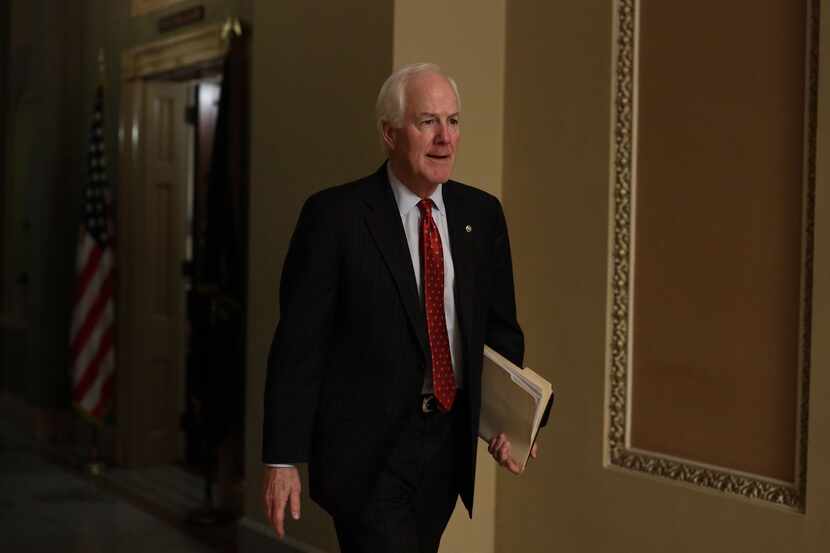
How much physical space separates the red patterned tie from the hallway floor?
262cm

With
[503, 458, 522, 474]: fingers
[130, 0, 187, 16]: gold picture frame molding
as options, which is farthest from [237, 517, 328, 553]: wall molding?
[130, 0, 187, 16]: gold picture frame molding

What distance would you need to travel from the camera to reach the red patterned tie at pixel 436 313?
7.18 ft

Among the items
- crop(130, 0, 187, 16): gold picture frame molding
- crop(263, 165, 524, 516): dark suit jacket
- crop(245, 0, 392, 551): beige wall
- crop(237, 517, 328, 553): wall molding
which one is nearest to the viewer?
crop(263, 165, 524, 516): dark suit jacket

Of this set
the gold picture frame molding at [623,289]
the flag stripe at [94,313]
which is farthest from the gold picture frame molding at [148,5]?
the gold picture frame molding at [623,289]

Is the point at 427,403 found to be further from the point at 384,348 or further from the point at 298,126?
the point at 298,126

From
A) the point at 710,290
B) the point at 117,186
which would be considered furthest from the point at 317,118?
the point at 117,186

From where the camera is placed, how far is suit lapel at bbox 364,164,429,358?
2166 mm

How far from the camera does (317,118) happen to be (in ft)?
12.6

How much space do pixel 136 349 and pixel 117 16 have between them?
1999 millimetres

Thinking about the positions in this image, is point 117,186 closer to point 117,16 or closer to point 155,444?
point 117,16

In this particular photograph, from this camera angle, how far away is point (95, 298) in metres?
5.90

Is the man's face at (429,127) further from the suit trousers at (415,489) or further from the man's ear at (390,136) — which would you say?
the suit trousers at (415,489)

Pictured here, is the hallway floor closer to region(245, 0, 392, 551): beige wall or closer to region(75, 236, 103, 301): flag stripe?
region(245, 0, 392, 551): beige wall

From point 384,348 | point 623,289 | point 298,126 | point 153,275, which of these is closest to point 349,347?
point 384,348
